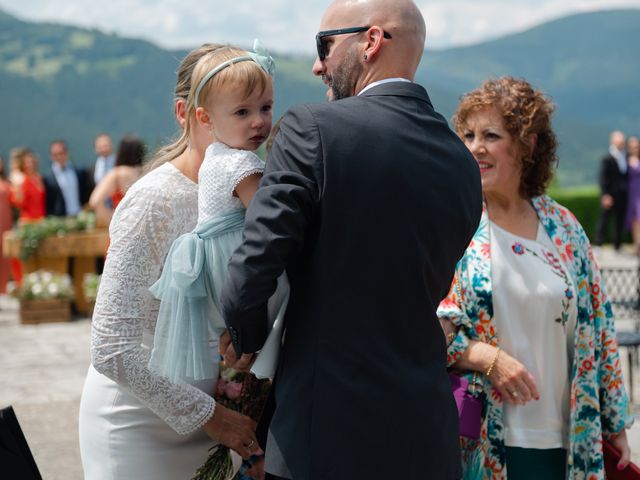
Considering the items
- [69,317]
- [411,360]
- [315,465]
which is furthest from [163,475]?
[69,317]

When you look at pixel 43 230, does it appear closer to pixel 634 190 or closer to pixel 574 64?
pixel 634 190

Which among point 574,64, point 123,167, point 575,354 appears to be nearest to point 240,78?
point 575,354

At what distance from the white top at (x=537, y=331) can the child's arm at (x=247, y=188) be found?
0.98 m

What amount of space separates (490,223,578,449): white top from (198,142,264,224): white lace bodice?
1.00m

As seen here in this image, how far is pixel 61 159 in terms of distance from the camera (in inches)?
555

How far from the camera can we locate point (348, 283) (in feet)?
6.88

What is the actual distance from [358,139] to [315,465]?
0.72 meters

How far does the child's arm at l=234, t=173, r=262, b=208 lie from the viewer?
2.28 m

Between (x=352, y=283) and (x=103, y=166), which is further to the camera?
(x=103, y=166)

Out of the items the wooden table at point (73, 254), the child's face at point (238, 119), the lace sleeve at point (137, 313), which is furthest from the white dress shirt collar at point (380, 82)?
the wooden table at point (73, 254)

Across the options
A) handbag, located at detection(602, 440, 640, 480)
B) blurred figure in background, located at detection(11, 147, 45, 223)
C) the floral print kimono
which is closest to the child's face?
the floral print kimono

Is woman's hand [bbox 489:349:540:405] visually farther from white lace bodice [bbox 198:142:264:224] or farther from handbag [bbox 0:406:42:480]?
handbag [bbox 0:406:42:480]

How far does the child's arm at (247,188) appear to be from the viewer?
7.48 feet

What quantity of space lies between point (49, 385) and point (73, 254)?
12.7 ft
